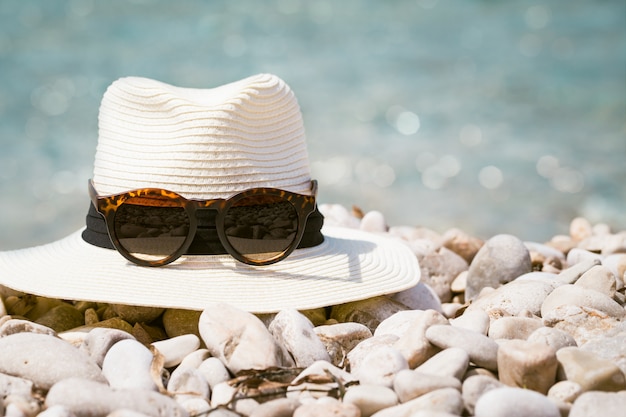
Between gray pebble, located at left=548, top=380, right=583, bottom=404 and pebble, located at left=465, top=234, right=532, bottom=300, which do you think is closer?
gray pebble, located at left=548, top=380, right=583, bottom=404

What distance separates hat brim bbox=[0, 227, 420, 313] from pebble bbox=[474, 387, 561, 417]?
3.65 ft

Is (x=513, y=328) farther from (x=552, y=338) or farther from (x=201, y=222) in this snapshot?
(x=201, y=222)

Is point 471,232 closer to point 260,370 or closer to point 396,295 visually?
point 396,295

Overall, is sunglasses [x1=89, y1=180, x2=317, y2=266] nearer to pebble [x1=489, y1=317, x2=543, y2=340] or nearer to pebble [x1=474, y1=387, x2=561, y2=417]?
pebble [x1=489, y1=317, x2=543, y2=340]

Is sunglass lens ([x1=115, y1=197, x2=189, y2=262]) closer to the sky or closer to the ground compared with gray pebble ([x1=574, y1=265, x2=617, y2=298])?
closer to the sky

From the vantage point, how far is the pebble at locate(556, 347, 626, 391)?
2.32m

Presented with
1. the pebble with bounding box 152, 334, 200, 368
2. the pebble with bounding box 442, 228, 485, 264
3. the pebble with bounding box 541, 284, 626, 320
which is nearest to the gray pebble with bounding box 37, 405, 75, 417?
the pebble with bounding box 152, 334, 200, 368

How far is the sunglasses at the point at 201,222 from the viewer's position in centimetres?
316

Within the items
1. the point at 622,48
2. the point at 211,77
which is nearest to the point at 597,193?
the point at 622,48

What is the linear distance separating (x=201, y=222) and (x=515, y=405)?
1560 millimetres

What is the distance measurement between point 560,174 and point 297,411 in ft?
23.3

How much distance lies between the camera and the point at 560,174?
8703 mm

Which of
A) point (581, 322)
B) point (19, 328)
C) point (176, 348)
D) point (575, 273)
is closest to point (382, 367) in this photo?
point (176, 348)

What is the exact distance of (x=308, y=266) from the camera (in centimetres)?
338
